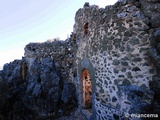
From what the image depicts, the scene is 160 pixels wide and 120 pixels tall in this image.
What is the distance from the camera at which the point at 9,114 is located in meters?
7.97

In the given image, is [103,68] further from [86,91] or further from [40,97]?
[40,97]

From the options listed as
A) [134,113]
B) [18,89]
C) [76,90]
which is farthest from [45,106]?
[134,113]

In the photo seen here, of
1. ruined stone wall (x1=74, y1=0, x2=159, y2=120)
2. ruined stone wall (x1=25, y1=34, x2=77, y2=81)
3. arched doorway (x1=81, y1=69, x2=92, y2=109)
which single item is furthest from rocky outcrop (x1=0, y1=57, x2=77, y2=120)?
ruined stone wall (x1=74, y1=0, x2=159, y2=120)

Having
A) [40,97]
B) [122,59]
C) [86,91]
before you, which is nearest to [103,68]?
[122,59]

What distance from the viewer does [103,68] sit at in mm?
5078

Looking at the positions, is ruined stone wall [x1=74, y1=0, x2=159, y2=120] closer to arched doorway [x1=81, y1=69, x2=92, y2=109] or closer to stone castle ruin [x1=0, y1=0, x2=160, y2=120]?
stone castle ruin [x1=0, y1=0, x2=160, y2=120]

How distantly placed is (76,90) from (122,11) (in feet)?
16.7

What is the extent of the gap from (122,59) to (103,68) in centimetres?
100

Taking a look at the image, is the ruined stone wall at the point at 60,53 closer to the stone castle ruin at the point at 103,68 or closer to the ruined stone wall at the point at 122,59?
the stone castle ruin at the point at 103,68

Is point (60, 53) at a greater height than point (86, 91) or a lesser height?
greater

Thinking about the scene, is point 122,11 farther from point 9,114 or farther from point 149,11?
point 9,114

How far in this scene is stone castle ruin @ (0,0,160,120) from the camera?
12.1 ft

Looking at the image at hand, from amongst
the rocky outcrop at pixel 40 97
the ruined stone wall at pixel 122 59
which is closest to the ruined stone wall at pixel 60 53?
the rocky outcrop at pixel 40 97

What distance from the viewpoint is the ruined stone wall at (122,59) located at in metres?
3.74
